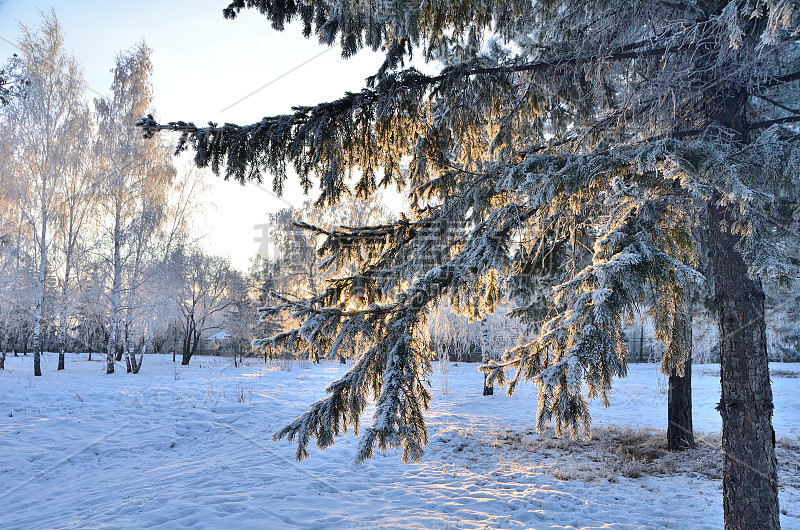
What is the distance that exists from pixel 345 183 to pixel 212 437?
254 inches

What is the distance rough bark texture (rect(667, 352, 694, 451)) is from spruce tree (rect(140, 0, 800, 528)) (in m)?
3.69

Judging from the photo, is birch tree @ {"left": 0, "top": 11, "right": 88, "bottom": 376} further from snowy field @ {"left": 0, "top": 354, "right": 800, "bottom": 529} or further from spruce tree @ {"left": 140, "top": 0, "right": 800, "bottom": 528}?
spruce tree @ {"left": 140, "top": 0, "right": 800, "bottom": 528}

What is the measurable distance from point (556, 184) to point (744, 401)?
8.98 ft

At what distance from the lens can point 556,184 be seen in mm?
2791

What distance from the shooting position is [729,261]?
376 cm

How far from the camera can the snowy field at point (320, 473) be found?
450 cm

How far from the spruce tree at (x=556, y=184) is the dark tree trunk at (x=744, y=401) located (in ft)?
0.05

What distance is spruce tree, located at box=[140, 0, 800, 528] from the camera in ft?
7.83

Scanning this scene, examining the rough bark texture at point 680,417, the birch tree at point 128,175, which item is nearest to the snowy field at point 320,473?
the rough bark texture at point 680,417

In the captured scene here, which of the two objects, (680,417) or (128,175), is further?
(128,175)

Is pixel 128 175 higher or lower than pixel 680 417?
higher

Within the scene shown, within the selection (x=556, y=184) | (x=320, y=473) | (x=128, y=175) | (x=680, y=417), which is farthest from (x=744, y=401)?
(x=128, y=175)

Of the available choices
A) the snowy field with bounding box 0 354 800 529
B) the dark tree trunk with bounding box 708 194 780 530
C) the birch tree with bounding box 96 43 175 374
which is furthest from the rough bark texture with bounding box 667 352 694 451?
the birch tree with bounding box 96 43 175 374

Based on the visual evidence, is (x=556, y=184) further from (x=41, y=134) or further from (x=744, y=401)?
(x=41, y=134)
